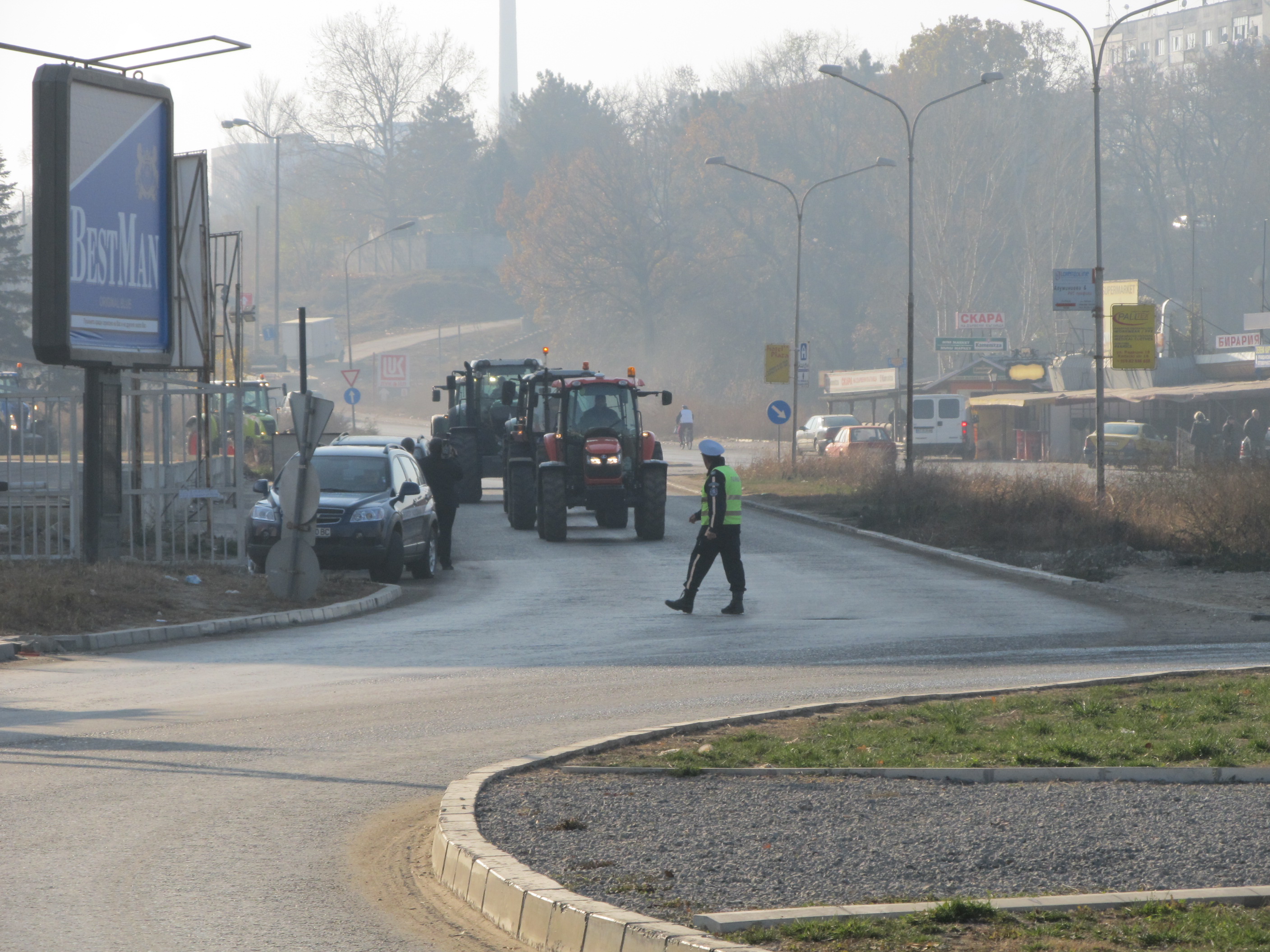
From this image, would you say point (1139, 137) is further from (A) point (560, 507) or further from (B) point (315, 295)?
(A) point (560, 507)

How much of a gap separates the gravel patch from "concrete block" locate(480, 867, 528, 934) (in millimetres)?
172

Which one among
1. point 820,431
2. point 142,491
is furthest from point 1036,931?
point 820,431

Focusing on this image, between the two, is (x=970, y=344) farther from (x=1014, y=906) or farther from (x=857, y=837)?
(x=1014, y=906)

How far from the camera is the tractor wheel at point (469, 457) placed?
31.2 metres

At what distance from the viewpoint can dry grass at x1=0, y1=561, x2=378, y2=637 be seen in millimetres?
13617

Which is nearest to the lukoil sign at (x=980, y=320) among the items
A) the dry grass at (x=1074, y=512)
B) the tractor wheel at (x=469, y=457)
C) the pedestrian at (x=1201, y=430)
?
the pedestrian at (x=1201, y=430)

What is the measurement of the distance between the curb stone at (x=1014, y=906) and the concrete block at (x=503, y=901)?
0.79 metres

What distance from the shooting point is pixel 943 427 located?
183 feet

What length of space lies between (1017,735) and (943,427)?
48.8 metres

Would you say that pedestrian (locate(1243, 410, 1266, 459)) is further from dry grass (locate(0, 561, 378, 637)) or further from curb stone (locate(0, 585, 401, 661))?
dry grass (locate(0, 561, 378, 637))

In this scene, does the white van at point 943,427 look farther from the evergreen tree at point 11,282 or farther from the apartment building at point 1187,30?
the apartment building at point 1187,30

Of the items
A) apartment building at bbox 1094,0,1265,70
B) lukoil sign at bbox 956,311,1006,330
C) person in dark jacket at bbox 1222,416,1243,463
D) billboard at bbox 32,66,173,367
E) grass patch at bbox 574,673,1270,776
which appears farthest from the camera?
apartment building at bbox 1094,0,1265,70

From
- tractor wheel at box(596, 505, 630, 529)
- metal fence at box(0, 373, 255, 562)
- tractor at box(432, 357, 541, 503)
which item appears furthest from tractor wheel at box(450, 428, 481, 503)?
metal fence at box(0, 373, 255, 562)

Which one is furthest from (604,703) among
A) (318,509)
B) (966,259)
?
(966,259)
